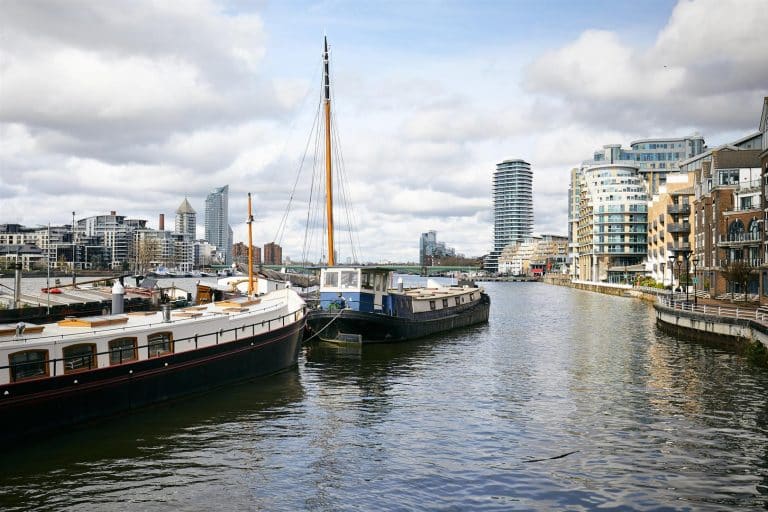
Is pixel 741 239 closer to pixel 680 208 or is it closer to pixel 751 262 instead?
pixel 751 262

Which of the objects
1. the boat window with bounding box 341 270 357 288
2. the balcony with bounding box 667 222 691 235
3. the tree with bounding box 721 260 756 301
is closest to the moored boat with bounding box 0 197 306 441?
the boat window with bounding box 341 270 357 288

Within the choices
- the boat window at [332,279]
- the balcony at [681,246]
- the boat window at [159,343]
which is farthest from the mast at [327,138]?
the balcony at [681,246]

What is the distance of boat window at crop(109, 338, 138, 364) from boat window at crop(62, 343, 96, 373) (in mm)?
757

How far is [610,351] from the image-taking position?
157 feet

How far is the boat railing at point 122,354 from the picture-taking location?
21891 millimetres

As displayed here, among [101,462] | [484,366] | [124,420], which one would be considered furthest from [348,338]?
[101,462]

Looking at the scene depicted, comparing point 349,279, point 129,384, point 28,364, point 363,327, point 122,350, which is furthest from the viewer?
point 349,279

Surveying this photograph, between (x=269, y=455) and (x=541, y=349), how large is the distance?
1269 inches

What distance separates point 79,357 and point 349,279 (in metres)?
26.2

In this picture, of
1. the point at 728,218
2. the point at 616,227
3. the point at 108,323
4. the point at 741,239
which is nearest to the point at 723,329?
the point at 741,239

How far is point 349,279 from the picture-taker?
158 feet

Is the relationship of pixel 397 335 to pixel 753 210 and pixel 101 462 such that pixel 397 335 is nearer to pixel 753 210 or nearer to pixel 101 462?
pixel 101 462

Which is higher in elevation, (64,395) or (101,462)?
(64,395)

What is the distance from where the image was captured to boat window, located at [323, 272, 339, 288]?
1909 inches
